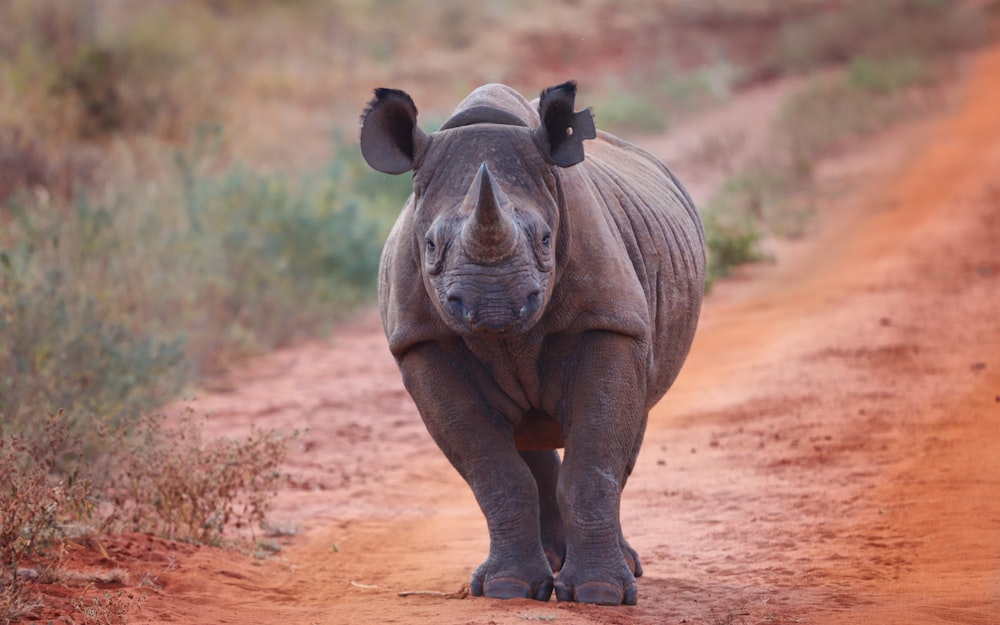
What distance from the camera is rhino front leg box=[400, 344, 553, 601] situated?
5730 mm

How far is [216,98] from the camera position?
22469 mm

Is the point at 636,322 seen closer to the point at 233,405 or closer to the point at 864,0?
the point at 233,405

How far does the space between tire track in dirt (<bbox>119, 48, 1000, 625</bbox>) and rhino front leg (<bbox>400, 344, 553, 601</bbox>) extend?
6.7 inches

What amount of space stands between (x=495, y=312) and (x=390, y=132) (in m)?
1.09

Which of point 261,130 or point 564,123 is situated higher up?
point 261,130

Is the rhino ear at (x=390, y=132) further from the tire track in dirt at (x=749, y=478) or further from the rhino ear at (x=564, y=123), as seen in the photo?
the tire track in dirt at (x=749, y=478)

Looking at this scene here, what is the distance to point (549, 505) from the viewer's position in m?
6.73

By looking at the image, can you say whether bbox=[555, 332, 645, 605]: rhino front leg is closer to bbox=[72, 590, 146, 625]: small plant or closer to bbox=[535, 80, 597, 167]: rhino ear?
bbox=[535, 80, 597, 167]: rhino ear

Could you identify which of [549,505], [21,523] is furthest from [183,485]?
[549,505]

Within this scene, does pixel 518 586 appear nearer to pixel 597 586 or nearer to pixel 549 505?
pixel 597 586

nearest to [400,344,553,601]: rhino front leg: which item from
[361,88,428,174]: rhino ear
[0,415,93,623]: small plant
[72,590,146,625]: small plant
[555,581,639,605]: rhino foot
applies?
[555,581,639,605]: rhino foot

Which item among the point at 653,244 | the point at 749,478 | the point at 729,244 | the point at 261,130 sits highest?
the point at 261,130

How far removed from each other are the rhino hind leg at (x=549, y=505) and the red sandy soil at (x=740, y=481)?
0.45 meters

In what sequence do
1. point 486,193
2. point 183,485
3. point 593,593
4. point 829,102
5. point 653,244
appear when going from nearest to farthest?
1. point 486,193
2. point 593,593
3. point 653,244
4. point 183,485
5. point 829,102
